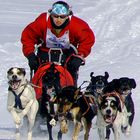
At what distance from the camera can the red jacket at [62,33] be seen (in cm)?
880

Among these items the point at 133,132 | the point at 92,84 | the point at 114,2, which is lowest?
the point at 133,132

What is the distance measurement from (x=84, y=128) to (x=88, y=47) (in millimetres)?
1362

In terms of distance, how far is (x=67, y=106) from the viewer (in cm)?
758

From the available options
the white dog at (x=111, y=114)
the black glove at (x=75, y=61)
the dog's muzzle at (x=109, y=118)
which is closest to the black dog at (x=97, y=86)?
the black glove at (x=75, y=61)

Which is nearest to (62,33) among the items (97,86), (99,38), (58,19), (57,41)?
(57,41)

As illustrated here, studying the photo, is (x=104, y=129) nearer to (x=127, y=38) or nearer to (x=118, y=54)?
(x=118, y=54)

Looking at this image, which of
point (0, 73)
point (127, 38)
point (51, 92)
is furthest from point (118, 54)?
point (51, 92)

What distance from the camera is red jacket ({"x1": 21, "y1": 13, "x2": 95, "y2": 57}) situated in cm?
880

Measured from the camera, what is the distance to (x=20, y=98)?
310 inches

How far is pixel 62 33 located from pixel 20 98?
125 centimetres

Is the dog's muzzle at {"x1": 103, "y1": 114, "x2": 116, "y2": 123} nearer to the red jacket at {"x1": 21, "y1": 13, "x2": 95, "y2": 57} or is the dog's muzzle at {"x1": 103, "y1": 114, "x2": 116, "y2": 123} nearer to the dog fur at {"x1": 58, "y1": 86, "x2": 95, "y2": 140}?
the dog fur at {"x1": 58, "y1": 86, "x2": 95, "y2": 140}

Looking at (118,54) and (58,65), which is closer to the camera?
(58,65)

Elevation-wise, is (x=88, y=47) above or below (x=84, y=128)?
above

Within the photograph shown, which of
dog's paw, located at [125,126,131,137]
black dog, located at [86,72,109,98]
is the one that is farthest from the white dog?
black dog, located at [86,72,109,98]
